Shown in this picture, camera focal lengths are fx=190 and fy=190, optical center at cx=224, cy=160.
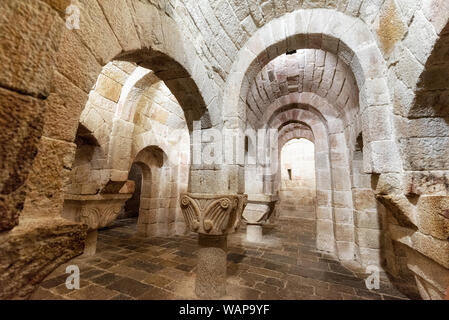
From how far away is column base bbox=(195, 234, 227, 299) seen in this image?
2.09m

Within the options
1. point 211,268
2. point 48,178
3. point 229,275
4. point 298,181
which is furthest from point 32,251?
point 298,181

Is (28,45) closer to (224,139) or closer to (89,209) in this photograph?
(224,139)

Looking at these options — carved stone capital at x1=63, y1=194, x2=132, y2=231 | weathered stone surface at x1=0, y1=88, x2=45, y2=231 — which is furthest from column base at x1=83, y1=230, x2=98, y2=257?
weathered stone surface at x1=0, y1=88, x2=45, y2=231

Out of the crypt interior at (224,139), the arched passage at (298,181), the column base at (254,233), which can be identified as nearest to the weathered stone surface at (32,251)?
→ the crypt interior at (224,139)

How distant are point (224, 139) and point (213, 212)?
858 millimetres

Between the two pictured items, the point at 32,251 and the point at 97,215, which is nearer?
the point at 32,251

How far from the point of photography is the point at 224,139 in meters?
2.29

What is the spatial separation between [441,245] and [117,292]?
3142 mm

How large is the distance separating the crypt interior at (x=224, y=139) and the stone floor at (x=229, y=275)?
0.10ft

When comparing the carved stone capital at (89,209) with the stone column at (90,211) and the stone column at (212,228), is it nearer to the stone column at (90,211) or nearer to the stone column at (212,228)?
the stone column at (90,211)

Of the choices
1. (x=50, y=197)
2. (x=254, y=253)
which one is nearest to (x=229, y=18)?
(x=50, y=197)

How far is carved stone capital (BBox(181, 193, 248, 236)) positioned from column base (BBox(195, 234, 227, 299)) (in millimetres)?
176
